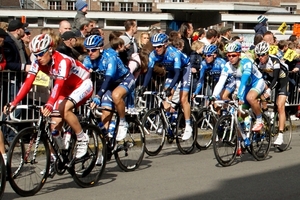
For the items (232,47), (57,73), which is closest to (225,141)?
(232,47)

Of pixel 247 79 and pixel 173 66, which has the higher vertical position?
pixel 173 66

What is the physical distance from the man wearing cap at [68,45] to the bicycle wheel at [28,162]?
126 inches

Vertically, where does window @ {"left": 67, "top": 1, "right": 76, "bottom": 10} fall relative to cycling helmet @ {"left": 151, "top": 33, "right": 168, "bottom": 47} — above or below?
above

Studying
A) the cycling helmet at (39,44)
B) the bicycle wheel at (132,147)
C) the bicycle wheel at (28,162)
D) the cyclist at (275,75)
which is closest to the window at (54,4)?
the cyclist at (275,75)

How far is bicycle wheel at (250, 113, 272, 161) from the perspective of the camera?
11.8 metres

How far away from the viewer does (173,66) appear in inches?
481

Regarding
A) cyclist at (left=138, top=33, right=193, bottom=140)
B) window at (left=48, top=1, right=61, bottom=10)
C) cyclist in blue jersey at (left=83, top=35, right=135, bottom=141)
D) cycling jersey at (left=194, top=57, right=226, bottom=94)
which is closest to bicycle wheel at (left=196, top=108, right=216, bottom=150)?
cyclist at (left=138, top=33, right=193, bottom=140)

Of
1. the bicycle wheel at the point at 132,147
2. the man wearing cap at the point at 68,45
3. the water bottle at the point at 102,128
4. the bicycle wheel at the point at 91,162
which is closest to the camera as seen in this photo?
the bicycle wheel at the point at 91,162

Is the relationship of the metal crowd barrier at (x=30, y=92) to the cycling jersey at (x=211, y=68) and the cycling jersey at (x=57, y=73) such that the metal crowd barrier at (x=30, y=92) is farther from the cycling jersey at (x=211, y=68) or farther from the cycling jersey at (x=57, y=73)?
the cycling jersey at (x=57, y=73)

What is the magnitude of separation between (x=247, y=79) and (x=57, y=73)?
3932 mm

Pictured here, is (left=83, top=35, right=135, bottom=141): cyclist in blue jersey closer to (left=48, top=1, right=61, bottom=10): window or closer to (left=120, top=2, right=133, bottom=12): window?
(left=120, top=2, right=133, bottom=12): window

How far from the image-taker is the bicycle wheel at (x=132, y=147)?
10461mm

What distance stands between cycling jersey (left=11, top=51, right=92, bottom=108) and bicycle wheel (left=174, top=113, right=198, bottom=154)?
3.42 meters

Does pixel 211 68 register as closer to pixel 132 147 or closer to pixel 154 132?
pixel 154 132
